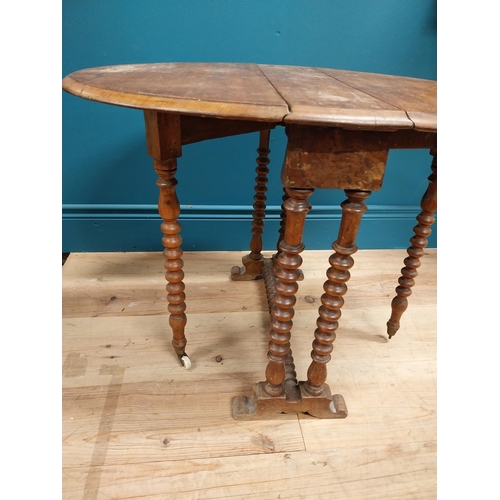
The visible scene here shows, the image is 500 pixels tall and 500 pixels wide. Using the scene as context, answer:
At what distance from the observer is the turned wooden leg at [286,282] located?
0.66 m

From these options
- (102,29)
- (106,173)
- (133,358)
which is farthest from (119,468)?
(102,29)

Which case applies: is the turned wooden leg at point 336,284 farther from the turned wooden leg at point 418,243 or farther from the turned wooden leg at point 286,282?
the turned wooden leg at point 418,243

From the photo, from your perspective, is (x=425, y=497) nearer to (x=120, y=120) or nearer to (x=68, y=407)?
(x=68, y=407)

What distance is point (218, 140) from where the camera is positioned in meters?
1.41

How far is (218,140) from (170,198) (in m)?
0.65

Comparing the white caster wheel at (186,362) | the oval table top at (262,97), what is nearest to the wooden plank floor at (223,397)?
the white caster wheel at (186,362)

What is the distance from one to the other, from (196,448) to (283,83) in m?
0.81

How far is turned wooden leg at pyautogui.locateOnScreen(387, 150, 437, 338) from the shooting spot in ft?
3.14

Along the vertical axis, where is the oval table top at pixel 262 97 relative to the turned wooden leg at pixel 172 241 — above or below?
above

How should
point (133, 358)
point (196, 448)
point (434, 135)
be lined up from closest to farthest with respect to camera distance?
point (434, 135) < point (196, 448) < point (133, 358)

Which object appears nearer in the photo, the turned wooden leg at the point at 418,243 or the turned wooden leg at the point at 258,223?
the turned wooden leg at the point at 418,243

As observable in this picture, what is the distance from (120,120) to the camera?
1.34m

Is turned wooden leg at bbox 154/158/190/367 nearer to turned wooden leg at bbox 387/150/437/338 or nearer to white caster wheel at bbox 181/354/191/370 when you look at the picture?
white caster wheel at bbox 181/354/191/370

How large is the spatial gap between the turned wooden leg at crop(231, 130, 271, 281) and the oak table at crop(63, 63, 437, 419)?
0.28m
